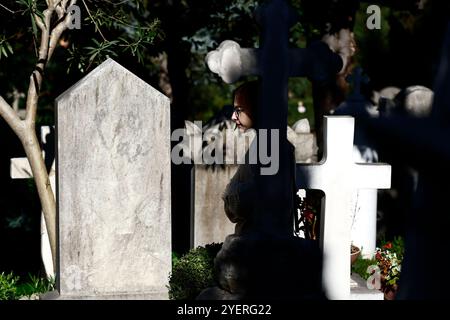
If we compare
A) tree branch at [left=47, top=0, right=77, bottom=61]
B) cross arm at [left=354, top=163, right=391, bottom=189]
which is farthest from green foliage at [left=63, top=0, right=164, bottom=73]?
cross arm at [left=354, top=163, right=391, bottom=189]

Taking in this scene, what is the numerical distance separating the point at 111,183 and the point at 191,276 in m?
0.86

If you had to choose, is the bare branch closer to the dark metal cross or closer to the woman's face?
the woman's face

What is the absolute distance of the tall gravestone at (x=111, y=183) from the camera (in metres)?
5.55

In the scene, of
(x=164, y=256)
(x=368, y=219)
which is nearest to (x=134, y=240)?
(x=164, y=256)

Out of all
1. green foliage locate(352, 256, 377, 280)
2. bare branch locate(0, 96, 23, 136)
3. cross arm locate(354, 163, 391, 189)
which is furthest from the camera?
green foliage locate(352, 256, 377, 280)

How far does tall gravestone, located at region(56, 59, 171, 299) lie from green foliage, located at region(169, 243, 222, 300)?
0.31m

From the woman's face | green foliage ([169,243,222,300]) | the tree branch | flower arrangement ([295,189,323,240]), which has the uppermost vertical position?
the tree branch

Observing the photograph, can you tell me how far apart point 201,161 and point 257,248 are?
9.27 feet

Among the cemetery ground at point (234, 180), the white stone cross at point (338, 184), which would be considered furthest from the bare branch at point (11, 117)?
the white stone cross at point (338, 184)

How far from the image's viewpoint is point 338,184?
559 cm

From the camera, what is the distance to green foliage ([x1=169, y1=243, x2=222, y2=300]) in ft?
17.4

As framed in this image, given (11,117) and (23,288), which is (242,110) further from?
(23,288)

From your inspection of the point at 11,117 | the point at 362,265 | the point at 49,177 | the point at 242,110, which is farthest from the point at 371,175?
the point at 49,177

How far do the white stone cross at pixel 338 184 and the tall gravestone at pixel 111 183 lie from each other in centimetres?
108
